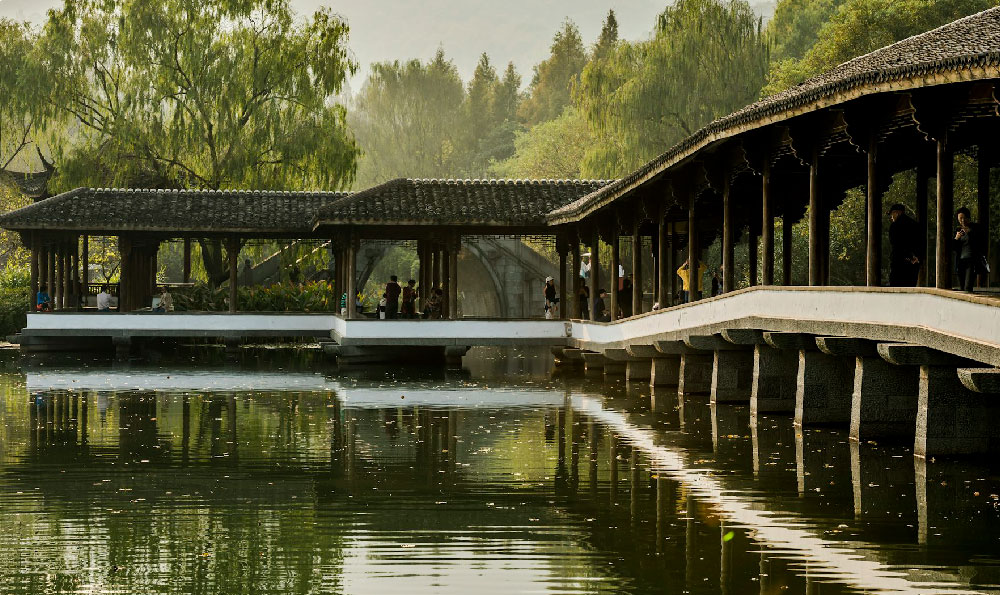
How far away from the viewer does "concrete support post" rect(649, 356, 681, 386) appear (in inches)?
957

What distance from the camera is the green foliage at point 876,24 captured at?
35.0m

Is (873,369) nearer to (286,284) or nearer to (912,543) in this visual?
(912,543)

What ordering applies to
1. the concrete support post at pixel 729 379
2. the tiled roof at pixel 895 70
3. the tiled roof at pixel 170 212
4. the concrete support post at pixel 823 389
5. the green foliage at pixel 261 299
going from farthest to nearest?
the green foliage at pixel 261 299
the tiled roof at pixel 170 212
the concrete support post at pixel 729 379
the concrete support post at pixel 823 389
the tiled roof at pixel 895 70

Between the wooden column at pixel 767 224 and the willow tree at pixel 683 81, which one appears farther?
the willow tree at pixel 683 81

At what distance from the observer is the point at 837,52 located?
119 feet

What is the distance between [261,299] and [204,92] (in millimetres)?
7393

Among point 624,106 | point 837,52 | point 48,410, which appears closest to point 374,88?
point 624,106

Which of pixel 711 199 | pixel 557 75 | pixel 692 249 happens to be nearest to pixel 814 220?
pixel 692 249

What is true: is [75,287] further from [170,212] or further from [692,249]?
[692,249]

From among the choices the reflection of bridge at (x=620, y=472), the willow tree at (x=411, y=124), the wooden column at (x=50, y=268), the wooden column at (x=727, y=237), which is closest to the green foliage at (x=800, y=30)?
the wooden column at (x=50, y=268)

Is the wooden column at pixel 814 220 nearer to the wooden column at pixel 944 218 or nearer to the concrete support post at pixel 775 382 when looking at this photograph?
the concrete support post at pixel 775 382

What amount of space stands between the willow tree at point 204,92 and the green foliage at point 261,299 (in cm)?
335

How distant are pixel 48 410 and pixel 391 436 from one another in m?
6.04

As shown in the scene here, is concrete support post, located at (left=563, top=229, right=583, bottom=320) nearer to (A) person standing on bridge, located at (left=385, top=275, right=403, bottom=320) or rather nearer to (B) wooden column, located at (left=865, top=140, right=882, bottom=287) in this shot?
(A) person standing on bridge, located at (left=385, top=275, right=403, bottom=320)
